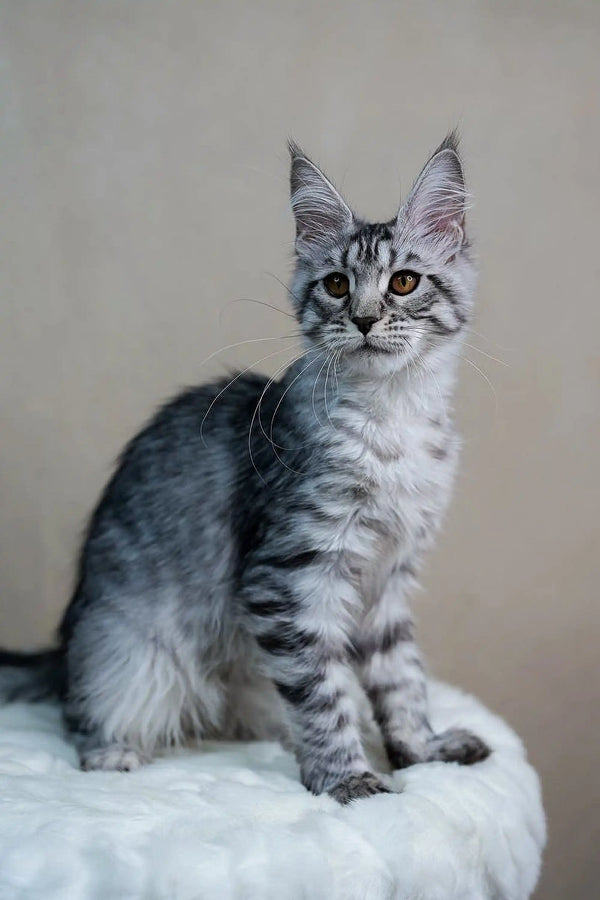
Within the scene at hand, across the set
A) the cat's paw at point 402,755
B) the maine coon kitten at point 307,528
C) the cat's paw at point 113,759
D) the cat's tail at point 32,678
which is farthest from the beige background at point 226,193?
the cat's paw at point 402,755

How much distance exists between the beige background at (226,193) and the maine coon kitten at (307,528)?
43 cm

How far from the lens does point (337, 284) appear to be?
1409 mm

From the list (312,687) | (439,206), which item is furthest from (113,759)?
(439,206)

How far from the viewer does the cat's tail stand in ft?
5.67

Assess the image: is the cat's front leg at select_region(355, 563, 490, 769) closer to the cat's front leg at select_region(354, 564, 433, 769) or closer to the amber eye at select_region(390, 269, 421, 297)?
the cat's front leg at select_region(354, 564, 433, 769)

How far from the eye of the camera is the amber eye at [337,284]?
1399 mm

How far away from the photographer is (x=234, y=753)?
156 cm

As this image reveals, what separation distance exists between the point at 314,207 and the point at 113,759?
0.87m

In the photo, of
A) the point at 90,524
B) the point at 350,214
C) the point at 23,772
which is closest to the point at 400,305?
the point at 350,214

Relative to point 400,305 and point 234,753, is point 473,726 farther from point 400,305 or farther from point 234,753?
point 400,305

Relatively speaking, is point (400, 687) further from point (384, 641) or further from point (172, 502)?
point (172, 502)

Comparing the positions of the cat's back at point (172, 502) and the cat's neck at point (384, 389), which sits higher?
the cat's neck at point (384, 389)

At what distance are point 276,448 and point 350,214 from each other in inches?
14.4

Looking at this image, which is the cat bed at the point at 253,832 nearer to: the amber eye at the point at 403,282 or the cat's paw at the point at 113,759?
the cat's paw at the point at 113,759
